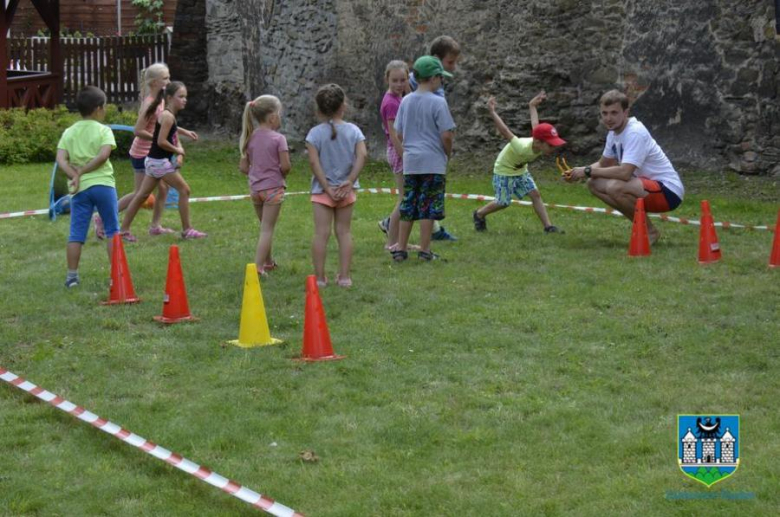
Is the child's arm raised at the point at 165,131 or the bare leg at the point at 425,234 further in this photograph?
the child's arm raised at the point at 165,131

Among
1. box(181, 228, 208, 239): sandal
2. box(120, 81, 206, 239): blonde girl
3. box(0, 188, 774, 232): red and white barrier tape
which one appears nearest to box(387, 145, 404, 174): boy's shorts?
box(120, 81, 206, 239): blonde girl

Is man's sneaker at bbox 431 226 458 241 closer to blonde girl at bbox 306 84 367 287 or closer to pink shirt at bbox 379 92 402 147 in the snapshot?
pink shirt at bbox 379 92 402 147

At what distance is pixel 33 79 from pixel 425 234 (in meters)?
14.4

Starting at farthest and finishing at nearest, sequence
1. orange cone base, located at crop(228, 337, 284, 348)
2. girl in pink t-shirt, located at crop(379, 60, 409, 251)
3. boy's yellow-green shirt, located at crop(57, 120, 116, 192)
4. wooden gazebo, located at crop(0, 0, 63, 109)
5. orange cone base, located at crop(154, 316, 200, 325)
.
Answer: wooden gazebo, located at crop(0, 0, 63, 109), girl in pink t-shirt, located at crop(379, 60, 409, 251), boy's yellow-green shirt, located at crop(57, 120, 116, 192), orange cone base, located at crop(154, 316, 200, 325), orange cone base, located at crop(228, 337, 284, 348)

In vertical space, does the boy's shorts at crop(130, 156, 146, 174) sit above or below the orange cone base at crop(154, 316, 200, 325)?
above

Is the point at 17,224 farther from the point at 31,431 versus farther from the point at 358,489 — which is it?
the point at 358,489

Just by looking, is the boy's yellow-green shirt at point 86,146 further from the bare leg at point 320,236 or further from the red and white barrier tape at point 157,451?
the red and white barrier tape at point 157,451

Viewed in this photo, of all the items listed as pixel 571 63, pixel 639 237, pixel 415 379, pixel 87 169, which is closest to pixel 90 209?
pixel 87 169

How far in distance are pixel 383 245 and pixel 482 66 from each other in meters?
5.99

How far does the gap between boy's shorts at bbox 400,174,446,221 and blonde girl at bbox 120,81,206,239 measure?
235cm

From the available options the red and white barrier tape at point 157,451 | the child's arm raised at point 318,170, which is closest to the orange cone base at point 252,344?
the red and white barrier tape at point 157,451

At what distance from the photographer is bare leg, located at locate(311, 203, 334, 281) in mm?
9172

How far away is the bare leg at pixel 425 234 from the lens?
33.0 feet

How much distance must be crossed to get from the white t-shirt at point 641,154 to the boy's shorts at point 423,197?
161 centimetres
